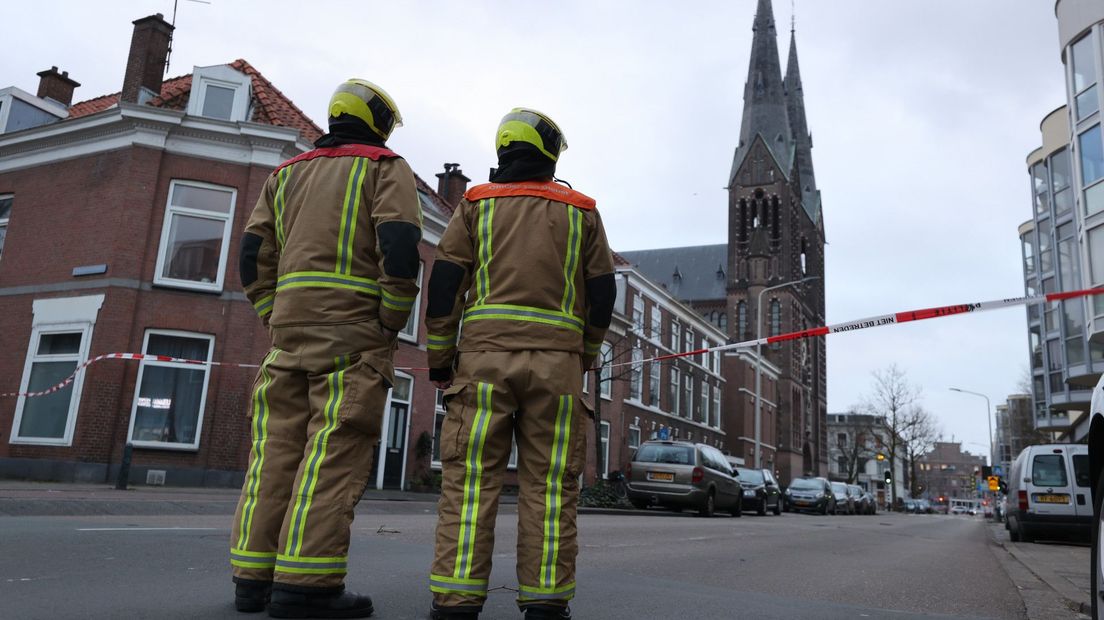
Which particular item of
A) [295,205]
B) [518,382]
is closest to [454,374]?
[518,382]

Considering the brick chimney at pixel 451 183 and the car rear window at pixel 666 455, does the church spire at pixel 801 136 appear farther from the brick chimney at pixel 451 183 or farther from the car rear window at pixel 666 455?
the car rear window at pixel 666 455

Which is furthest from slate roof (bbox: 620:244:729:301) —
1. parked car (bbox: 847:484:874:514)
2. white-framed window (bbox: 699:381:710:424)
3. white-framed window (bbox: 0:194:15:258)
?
white-framed window (bbox: 0:194:15:258)

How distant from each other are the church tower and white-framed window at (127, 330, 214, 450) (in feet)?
171

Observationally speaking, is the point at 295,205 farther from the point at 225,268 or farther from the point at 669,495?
the point at 669,495

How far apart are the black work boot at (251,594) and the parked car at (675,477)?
16.6 metres

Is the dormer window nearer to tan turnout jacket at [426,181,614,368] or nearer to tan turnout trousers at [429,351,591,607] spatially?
tan turnout jacket at [426,181,614,368]

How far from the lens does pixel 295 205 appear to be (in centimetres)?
401

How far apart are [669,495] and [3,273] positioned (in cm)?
1616

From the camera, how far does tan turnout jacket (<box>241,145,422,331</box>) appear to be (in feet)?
12.2

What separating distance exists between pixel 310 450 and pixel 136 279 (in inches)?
625

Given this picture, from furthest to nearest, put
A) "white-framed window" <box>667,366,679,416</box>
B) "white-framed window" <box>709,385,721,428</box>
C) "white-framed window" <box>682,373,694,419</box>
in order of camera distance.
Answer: "white-framed window" <box>709,385,721,428</box> < "white-framed window" <box>682,373,694,419</box> < "white-framed window" <box>667,366,679,416</box>

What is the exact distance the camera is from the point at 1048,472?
50.8 ft

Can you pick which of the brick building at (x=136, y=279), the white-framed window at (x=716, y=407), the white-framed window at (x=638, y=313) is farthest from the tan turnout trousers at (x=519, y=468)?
the white-framed window at (x=716, y=407)

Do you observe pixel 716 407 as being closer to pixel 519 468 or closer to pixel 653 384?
pixel 653 384
